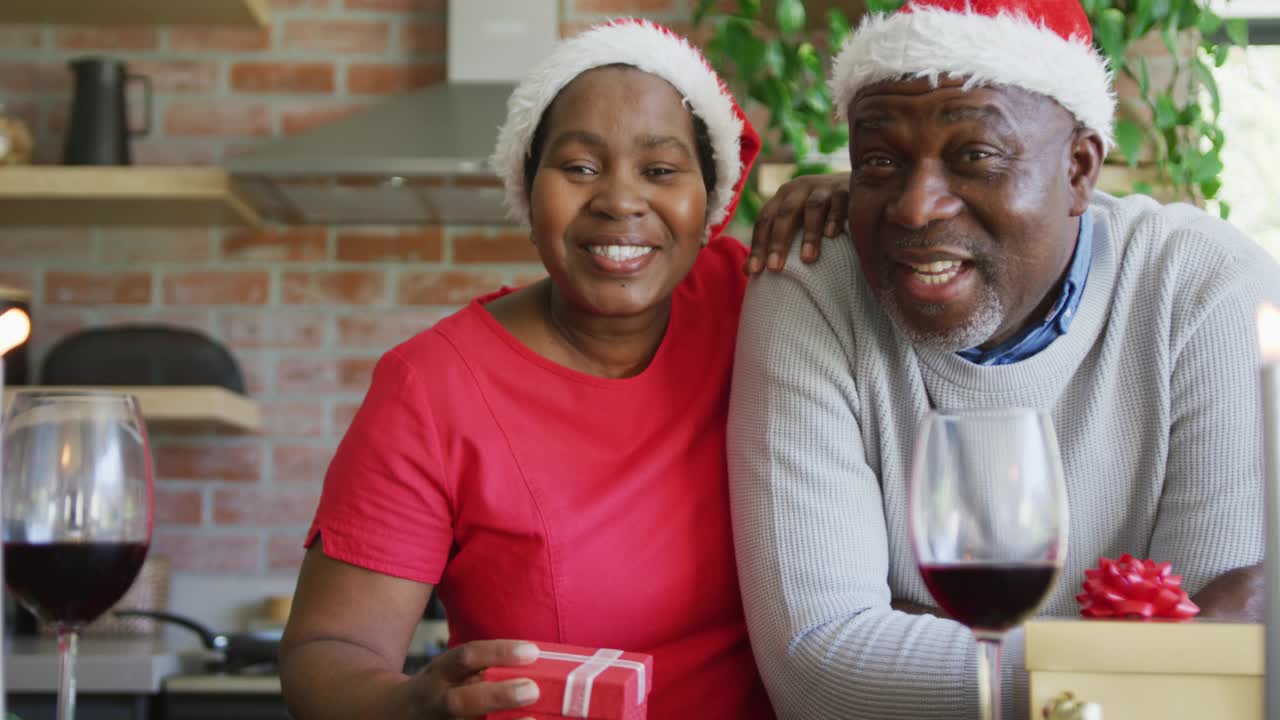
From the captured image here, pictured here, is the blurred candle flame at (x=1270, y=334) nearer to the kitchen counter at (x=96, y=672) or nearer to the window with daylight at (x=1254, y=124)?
the kitchen counter at (x=96, y=672)

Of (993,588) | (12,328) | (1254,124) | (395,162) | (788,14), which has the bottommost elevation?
(993,588)

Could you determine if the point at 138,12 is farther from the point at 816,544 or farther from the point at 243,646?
the point at 816,544

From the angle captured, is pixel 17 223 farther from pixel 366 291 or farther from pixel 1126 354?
pixel 1126 354

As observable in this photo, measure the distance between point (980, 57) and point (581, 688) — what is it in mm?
699

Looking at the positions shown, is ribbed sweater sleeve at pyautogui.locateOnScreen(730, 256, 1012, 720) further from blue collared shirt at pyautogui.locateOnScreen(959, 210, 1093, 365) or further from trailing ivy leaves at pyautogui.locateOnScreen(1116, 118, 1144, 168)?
trailing ivy leaves at pyautogui.locateOnScreen(1116, 118, 1144, 168)

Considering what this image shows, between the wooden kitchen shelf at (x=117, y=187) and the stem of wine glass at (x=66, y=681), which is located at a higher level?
the wooden kitchen shelf at (x=117, y=187)

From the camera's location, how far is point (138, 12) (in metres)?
2.85

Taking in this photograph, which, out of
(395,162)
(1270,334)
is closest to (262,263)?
(395,162)

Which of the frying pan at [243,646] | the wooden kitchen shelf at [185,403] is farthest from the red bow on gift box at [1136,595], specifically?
the wooden kitchen shelf at [185,403]

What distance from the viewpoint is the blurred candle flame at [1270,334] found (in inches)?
20.2

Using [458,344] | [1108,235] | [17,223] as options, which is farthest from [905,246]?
[17,223]

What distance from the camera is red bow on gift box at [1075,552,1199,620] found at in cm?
76

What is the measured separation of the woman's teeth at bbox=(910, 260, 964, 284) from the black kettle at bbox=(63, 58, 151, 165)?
6.81 feet

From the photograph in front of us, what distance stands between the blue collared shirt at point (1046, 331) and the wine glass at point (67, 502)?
79 cm
